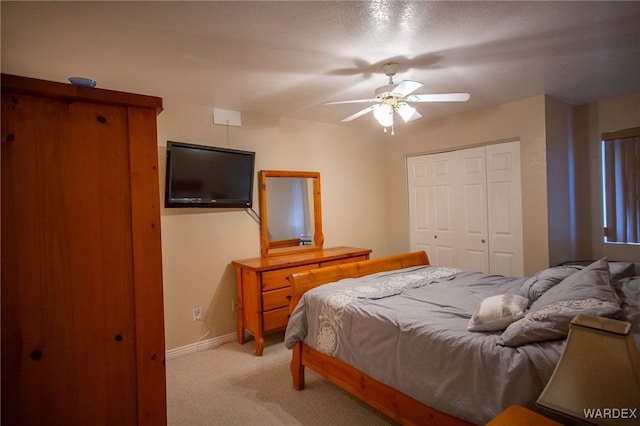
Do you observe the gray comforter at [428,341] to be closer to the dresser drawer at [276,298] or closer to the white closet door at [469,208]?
the dresser drawer at [276,298]

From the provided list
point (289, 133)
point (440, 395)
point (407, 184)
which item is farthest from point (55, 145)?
point (407, 184)

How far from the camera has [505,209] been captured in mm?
3775

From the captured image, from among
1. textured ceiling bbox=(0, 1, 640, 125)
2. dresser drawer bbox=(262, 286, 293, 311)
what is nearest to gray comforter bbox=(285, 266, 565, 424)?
dresser drawer bbox=(262, 286, 293, 311)

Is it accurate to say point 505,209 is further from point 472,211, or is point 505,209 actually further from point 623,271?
point 623,271

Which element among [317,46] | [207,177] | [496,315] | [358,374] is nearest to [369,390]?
[358,374]

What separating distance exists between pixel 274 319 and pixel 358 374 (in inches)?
53.4

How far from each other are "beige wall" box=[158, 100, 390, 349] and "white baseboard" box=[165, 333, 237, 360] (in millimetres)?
45

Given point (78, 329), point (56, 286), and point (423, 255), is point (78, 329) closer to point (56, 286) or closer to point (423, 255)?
point (56, 286)

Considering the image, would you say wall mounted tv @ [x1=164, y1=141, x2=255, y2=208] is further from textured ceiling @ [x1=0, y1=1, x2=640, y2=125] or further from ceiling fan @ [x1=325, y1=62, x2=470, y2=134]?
ceiling fan @ [x1=325, y1=62, x2=470, y2=134]

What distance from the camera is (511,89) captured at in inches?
126

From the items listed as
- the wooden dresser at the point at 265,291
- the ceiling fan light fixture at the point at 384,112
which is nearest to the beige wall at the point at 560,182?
the ceiling fan light fixture at the point at 384,112

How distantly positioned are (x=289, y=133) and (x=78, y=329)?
3195 mm

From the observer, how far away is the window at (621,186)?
11.3 ft

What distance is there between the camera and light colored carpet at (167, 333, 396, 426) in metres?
2.17
